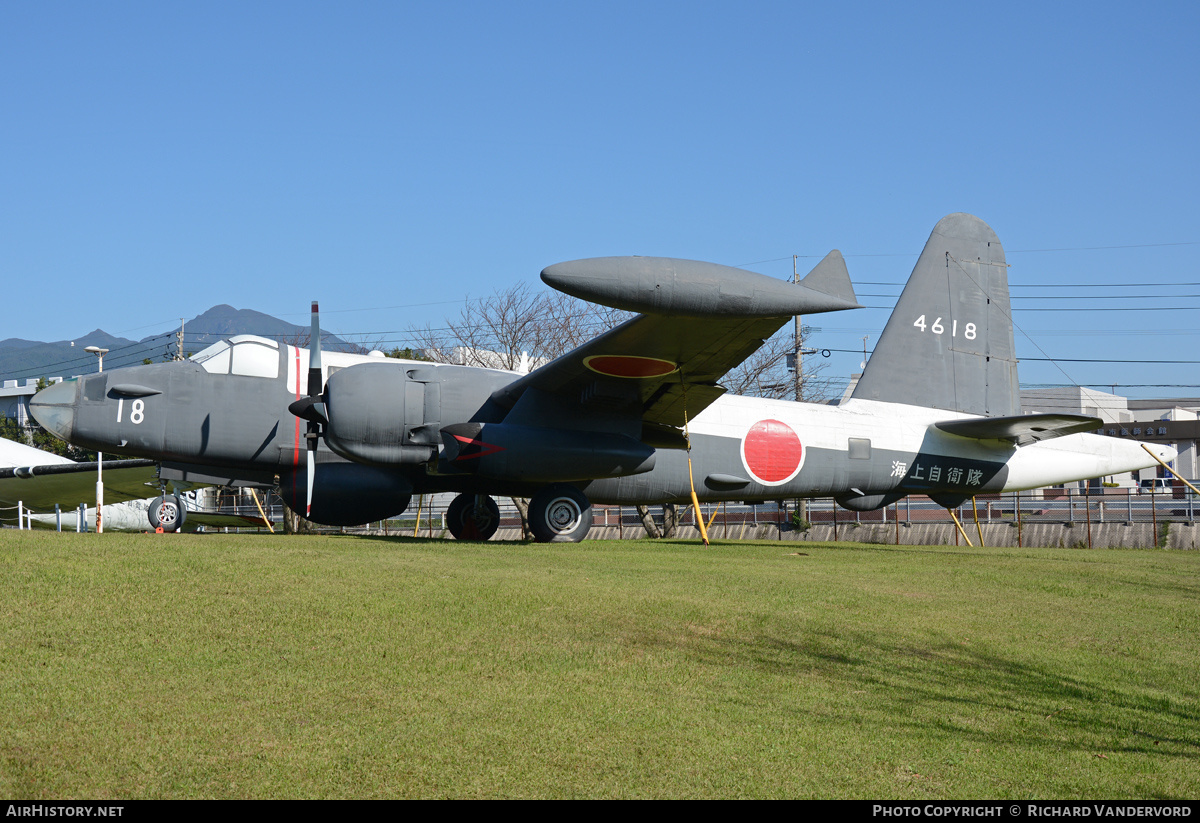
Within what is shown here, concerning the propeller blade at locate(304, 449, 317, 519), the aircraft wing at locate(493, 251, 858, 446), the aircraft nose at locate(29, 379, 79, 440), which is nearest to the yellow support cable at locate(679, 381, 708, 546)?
the aircraft wing at locate(493, 251, 858, 446)

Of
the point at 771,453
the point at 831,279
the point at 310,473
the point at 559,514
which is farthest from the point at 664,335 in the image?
the point at 310,473

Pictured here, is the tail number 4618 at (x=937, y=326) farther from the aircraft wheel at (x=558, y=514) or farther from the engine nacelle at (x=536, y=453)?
the aircraft wheel at (x=558, y=514)

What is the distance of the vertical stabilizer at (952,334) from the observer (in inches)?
753

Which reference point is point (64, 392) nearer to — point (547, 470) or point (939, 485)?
point (547, 470)

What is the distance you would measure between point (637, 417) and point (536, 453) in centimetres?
213

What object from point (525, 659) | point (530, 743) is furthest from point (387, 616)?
point (530, 743)

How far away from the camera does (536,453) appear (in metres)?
14.8

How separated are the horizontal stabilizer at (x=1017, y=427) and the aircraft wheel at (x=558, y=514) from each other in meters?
7.79

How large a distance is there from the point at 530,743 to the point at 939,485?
15586 millimetres

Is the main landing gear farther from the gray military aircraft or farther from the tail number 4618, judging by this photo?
the tail number 4618

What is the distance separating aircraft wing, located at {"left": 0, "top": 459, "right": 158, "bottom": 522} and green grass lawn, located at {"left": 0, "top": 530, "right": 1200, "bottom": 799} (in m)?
13.0

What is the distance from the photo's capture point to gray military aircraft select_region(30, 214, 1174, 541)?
45.4ft

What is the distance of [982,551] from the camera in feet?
57.7
